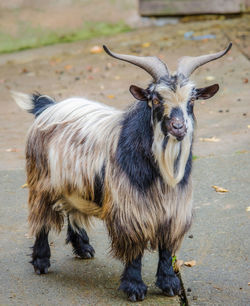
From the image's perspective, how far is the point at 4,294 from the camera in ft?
15.5

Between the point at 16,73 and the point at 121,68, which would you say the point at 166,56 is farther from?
the point at 16,73

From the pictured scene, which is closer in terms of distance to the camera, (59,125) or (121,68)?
(59,125)

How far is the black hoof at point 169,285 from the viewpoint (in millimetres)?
4594

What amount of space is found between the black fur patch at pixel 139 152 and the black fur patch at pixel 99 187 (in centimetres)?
20

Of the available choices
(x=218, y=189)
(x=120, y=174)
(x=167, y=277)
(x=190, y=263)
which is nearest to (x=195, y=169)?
(x=218, y=189)

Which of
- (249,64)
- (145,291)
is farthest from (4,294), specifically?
(249,64)

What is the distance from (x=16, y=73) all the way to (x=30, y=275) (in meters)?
6.94

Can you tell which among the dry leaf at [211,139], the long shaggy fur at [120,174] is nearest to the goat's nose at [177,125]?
the long shaggy fur at [120,174]

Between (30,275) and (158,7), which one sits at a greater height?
(158,7)

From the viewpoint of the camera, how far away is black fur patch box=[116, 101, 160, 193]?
437cm

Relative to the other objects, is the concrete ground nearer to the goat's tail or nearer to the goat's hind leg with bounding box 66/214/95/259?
the goat's hind leg with bounding box 66/214/95/259

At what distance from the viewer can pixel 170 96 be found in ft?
13.8

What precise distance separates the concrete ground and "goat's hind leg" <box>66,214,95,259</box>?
79mm

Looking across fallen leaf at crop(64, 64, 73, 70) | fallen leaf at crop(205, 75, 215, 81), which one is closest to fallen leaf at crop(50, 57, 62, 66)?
fallen leaf at crop(64, 64, 73, 70)
